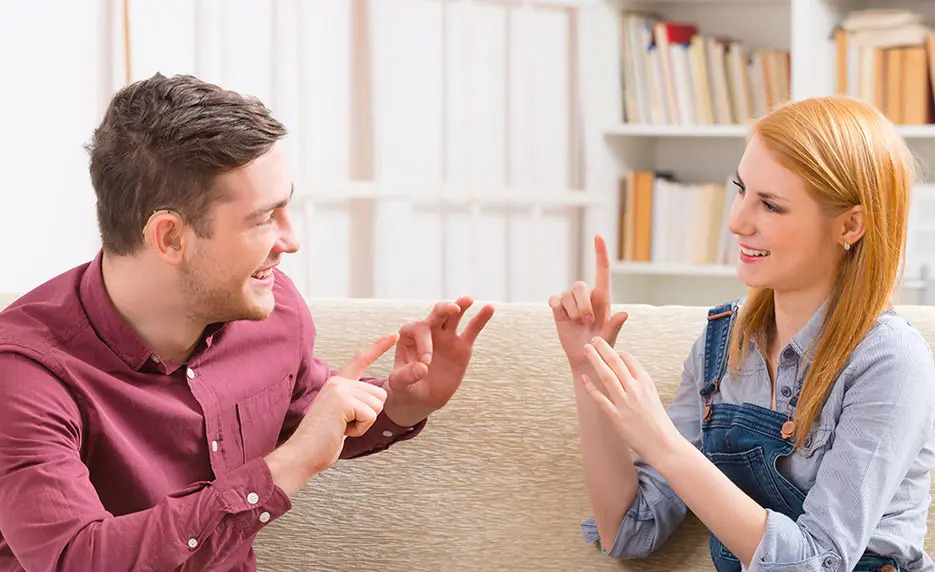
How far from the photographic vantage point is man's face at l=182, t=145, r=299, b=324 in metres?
1.32

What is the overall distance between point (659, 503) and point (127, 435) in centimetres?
64

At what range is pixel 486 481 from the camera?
1591 millimetres

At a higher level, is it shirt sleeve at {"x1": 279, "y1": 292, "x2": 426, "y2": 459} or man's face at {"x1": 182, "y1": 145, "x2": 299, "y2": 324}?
man's face at {"x1": 182, "y1": 145, "x2": 299, "y2": 324}

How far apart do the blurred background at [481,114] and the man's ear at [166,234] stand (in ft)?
4.50

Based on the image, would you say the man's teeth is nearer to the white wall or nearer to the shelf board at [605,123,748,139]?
the white wall

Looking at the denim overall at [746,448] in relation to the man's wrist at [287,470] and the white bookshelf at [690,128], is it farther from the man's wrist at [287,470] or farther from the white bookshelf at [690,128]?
the white bookshelf at [690,128]

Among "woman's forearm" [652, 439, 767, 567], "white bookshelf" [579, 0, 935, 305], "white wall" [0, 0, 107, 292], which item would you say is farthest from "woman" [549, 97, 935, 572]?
"white bookshelf" [579, 0, 935, 305]

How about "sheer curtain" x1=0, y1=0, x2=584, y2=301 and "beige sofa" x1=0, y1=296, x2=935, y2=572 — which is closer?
"beige sofa" x1=0, y1=296, x2=935, y2=572

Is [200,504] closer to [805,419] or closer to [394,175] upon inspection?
[805,419]

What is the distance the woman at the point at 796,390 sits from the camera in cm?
126

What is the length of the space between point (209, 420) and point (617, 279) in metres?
2.72

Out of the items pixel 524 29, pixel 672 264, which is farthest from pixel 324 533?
pixel 672 264

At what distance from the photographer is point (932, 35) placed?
135 inches

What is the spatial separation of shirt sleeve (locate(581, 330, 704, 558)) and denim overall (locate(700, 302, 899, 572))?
3cm
